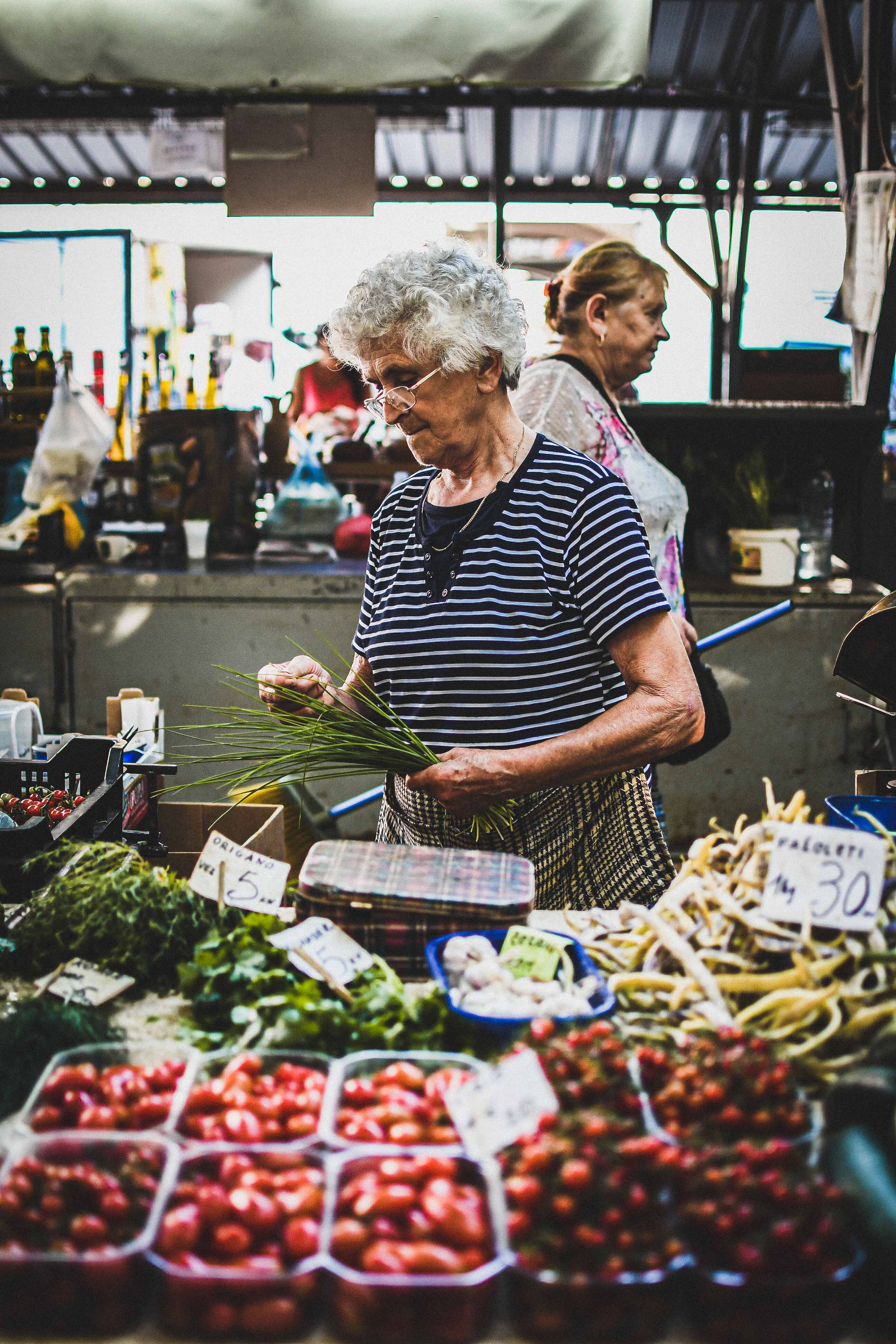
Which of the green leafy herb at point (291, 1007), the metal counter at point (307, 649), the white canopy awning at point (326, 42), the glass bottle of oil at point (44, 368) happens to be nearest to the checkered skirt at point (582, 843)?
the green leafy herb at point (291, 1007)

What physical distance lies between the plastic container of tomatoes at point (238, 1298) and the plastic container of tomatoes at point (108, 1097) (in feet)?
0.66

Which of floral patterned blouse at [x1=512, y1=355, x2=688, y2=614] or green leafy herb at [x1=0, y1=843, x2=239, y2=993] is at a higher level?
floral patterned blouse at [x1=512, y1=355, x2=688, y2=614]

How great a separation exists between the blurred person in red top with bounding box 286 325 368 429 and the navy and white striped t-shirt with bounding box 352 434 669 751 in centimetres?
489

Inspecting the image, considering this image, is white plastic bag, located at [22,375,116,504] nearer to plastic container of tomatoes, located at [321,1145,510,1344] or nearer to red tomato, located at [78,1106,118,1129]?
red tomato, located at [78,1106,118,1129]

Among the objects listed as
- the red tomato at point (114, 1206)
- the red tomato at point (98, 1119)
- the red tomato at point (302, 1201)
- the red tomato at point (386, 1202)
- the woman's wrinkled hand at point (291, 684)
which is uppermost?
the woman's wrinkled hand at point (291, 684)

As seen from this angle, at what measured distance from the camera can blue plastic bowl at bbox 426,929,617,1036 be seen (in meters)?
1.32

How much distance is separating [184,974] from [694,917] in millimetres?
702

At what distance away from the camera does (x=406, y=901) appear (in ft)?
5.08

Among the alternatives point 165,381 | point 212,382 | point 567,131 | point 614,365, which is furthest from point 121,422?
point 614,365

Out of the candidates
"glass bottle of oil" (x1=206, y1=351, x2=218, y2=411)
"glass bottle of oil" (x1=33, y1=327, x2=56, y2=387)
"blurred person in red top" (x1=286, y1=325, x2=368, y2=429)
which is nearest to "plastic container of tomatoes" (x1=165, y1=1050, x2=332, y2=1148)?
"glass bottle of oil" (x1=33, y1=327, x2=56, y2=387)

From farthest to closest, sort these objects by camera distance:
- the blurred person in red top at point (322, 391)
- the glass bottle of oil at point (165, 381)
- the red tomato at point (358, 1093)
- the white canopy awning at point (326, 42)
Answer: the blurred person in red top at point (322, 391)
the glass bottle of oil at point (165, 381)
the white canopy awning at point (326, 42)
the red tomato at point (358, 1093)

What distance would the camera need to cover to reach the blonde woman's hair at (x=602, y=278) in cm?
274

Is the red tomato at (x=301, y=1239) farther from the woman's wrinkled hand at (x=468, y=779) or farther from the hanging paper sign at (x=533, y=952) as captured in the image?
the woman's wrinkled hand at (x=468, y=779)

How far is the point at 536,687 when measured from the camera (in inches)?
75.7
